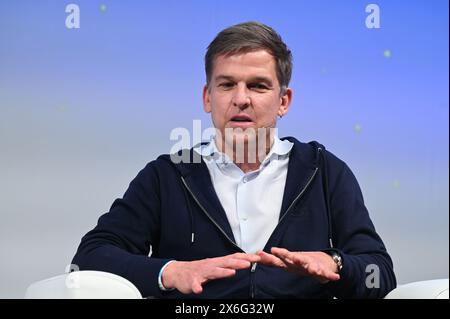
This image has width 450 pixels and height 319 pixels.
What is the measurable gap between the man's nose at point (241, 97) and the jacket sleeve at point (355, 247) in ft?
1.04

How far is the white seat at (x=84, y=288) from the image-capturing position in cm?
136

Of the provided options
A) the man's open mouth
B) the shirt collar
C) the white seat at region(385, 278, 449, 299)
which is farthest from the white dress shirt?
the white seat at region(385, 278, 449, 299)

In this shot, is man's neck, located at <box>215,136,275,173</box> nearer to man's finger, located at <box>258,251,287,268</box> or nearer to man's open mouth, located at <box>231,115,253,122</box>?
man's open mouth, located at <box>231,115,253,122</box>

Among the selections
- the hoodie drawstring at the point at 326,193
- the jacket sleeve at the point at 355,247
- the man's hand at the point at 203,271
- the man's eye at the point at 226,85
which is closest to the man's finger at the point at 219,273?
the man's hand at the point at 203,271

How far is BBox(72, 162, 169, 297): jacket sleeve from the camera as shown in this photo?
1606mm

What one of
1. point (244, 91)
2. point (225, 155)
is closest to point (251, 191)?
point (225, 155)

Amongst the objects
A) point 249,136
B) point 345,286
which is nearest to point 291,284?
point 345,286

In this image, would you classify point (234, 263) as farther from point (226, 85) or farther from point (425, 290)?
point (226, 85)

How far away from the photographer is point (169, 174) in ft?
6.22

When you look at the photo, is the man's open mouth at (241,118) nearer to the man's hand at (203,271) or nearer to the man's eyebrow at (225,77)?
the man's eyebrow at (225,77)

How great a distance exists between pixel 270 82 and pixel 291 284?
21.3 inches

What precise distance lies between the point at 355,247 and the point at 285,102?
491mm

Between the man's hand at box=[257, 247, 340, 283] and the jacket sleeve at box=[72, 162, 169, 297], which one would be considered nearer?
the man's hand at box=[257, 247, 340, 283]

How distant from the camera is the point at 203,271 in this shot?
4.85 feet
